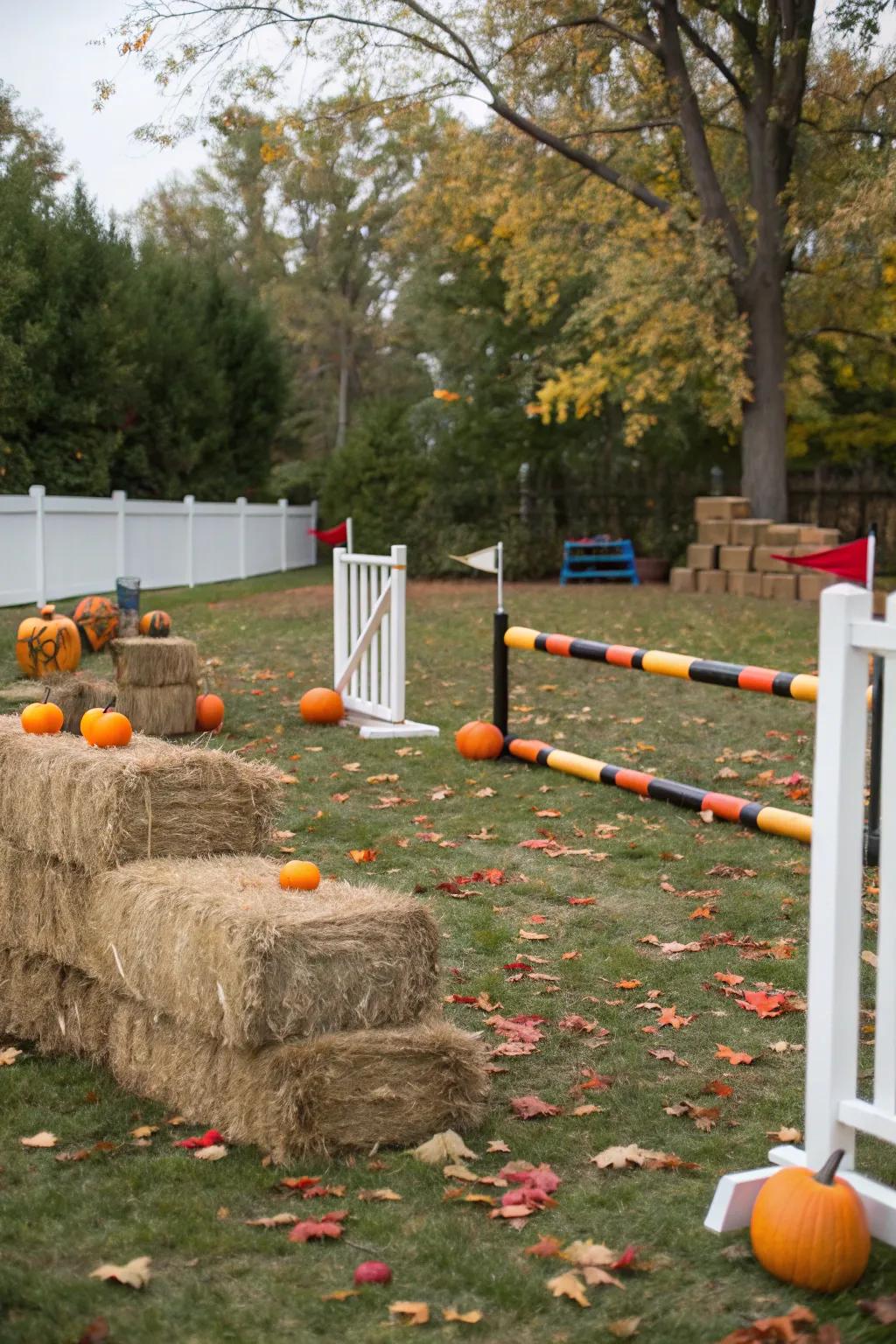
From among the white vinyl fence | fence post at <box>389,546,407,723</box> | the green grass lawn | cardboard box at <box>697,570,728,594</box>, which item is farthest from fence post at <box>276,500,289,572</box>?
the green grass lawn

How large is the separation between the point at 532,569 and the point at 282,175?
846 inches

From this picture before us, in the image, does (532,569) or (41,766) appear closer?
(41,766)

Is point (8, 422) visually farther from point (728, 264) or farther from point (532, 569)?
point (728, 264)

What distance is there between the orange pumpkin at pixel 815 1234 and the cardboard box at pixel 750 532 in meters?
18.7

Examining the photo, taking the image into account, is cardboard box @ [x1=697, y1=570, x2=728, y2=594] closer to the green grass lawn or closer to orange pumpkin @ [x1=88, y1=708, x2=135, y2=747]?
the green grass lawn

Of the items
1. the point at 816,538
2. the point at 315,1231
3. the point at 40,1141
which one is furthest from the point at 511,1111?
the point at 816,538

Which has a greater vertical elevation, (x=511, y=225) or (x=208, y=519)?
(x=511, y=225)

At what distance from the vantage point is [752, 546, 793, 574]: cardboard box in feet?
67.1

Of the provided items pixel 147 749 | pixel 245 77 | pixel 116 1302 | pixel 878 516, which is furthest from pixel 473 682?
pixel 878 516

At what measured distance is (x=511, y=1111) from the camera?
3.97 m

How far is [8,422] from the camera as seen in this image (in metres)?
22.7

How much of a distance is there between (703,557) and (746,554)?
867 mm

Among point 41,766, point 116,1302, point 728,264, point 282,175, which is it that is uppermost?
point 282,175

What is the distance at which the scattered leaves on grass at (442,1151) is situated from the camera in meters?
3.59
